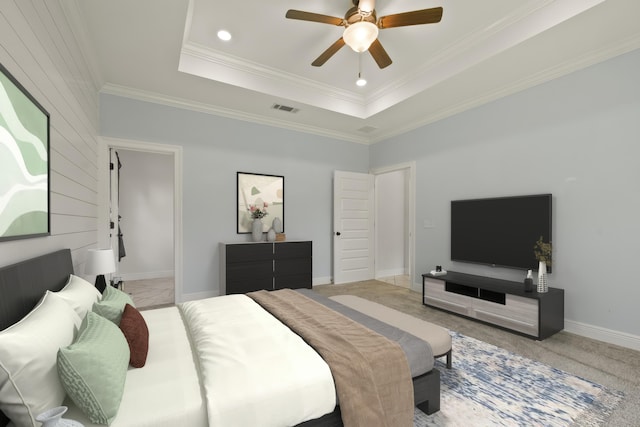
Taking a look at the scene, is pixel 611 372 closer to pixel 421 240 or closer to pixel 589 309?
pixel 589 309

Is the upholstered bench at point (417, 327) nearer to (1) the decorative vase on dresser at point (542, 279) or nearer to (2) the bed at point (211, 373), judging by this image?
(2) the bed at point (211, 373)

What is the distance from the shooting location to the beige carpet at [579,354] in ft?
6.30

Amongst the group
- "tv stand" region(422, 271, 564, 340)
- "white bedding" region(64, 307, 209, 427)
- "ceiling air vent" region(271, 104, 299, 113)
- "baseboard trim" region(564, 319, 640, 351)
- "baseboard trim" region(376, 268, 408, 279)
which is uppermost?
"ceiling air vent" region(271, 104, 299, 113)

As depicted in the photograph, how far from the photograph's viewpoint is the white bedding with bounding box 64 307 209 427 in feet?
3.58

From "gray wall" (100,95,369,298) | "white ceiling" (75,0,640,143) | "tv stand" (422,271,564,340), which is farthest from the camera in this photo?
"gray wall" (100,95,369,298)

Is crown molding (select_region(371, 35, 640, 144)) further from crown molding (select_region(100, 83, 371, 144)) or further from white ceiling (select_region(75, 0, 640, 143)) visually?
crown molding (select_region(100, 83, 371, 144))

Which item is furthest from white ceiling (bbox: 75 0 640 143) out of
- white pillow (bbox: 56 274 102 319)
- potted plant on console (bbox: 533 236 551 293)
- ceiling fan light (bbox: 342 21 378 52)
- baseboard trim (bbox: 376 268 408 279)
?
baseboard trim (bbox: 376 268 408 279)

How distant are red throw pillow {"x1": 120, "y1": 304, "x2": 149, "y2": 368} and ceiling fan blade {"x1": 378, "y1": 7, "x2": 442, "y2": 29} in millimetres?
2807

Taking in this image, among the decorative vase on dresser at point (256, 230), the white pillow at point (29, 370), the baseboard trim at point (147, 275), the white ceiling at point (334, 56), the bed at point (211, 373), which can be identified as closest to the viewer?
the white pillow at point (29, 370)

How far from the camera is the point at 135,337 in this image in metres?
1.51

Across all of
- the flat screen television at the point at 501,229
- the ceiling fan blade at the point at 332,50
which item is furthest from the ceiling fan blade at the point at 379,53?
the flat screen television at the point at 501,229

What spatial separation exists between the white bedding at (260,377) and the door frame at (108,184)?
8.42 ft

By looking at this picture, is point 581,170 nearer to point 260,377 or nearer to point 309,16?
point 309,16

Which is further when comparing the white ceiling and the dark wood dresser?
the dark wood dresser
